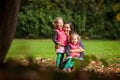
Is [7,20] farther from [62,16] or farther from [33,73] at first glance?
[62,16]

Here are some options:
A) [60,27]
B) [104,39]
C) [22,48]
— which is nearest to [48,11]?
[104,39]

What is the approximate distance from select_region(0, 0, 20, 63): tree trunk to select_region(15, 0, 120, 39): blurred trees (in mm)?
19546

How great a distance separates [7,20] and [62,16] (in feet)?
68.2

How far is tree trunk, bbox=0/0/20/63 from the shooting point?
18.5 ft

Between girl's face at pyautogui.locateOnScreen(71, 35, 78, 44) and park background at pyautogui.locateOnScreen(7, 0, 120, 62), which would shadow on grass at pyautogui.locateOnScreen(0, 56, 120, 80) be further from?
park background at pyautogui.locateOnScreen(7, 0, 120, 62)

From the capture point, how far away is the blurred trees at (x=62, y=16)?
1023 inches

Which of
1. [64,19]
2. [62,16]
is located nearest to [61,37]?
[64,19]

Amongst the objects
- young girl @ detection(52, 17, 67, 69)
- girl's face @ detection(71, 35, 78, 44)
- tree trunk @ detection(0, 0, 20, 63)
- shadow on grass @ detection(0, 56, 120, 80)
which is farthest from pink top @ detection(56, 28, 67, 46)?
shadow on grass @ detection(0, 56, 120, 80)

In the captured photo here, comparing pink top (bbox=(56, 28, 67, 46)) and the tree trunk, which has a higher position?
the tree trunk

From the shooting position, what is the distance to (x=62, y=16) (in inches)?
1046

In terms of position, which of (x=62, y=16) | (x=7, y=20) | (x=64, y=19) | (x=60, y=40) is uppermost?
(x=7, y=20)

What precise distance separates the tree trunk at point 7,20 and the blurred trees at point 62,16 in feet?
64.1

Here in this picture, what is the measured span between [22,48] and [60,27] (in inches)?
320

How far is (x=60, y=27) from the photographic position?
10.3m
